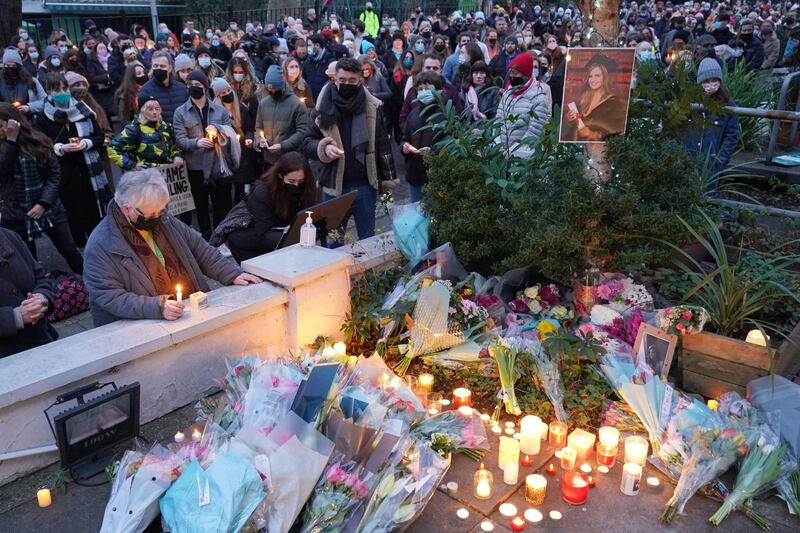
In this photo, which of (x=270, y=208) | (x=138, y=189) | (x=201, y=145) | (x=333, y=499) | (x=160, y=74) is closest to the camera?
(x=333, y=499)

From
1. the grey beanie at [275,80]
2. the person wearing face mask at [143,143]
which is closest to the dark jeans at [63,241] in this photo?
the person wearing face mask at [143,143]

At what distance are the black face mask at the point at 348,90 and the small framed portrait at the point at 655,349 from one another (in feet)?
11.5

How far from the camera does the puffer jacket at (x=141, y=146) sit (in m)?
6.46

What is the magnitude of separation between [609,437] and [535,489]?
0.51 m

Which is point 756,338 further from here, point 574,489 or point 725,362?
point 574,489

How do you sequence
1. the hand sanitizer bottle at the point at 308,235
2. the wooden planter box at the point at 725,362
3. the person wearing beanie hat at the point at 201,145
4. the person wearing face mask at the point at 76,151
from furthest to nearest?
the person wearing beanie hat at the point at 201,145, the person wearing face mask at the point at 76,151, the hand sanitizer bottle at the point at 308,235, the wooden planter box at the point at 725,362

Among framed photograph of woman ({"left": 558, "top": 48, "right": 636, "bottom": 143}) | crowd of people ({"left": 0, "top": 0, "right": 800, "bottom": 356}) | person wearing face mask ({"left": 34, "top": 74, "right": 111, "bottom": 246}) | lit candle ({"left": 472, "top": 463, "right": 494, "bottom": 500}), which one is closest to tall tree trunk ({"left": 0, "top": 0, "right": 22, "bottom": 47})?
crowd of people ({"left": 0, "top": 0, "right": 800, "bottom": 356})

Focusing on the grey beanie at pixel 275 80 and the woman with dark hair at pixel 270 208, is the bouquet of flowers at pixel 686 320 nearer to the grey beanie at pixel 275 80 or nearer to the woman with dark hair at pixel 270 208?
the woman with dark hair at pixel 270 208

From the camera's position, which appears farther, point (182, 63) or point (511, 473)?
point (182, 63)

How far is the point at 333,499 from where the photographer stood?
8.55 ft

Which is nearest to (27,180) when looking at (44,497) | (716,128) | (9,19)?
(44,497)

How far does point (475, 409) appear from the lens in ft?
12.0

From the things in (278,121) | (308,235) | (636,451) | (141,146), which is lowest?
(636,451)

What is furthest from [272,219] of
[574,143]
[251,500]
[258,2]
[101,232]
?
[258,2]
